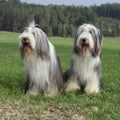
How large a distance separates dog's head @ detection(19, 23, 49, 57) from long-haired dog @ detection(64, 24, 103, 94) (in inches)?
29.2

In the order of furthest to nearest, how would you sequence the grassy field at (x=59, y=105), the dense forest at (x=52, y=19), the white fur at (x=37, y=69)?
the dense forest at (x=52, y=19), the white fur at (x=37, y=69), the grassy field at (x=59, y=105)

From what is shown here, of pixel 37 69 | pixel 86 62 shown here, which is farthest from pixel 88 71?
pixel 37 69

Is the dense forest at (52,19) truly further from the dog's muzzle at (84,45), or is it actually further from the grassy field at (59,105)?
the dog's muzzle at (84,45)

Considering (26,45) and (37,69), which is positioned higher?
(26,45)

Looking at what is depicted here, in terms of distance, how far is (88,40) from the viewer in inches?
355

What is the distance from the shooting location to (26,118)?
7.02m

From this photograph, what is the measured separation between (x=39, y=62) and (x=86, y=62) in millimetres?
1151

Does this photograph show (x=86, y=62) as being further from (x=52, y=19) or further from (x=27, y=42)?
(x=52, y=19)

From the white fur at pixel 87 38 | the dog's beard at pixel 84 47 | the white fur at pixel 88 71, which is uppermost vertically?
the white fur at pixel 87 38

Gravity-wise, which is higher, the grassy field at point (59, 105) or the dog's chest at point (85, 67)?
the dog's chest at point (85, 67)

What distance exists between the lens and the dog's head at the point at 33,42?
8.63m

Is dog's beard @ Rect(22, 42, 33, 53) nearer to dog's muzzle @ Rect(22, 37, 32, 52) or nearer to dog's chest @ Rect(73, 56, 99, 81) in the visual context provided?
dog's muzzle @ Rect(22, 37, 32, 52)

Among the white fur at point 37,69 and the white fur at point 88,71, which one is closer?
the white fur at point 37,69

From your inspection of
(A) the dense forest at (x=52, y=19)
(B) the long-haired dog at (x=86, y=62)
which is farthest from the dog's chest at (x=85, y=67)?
(A) the dense forest at (x=52, y=19)
